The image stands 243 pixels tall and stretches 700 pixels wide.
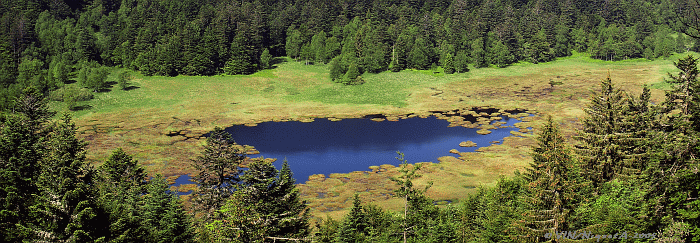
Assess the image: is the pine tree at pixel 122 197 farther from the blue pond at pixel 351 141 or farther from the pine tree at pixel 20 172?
the blue pond at pixel 351 141

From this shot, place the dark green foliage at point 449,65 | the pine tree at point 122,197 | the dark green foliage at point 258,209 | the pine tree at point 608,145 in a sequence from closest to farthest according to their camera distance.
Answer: the dark green foliage at point 258,209 → the pine tree at point 122,197 → the pine tree at point 608,145 → the dark green foliage at point 449,65

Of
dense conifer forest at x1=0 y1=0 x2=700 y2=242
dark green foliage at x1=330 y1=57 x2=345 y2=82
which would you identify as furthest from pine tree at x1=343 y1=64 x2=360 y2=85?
dense conifer forest at x1=0 y1=0 x2=700 y2=242

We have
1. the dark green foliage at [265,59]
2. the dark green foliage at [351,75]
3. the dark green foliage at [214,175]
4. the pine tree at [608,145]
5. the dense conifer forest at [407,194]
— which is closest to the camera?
the dense conifer forest at [407,194]

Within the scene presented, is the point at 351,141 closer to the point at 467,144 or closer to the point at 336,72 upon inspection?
the point at 467,144

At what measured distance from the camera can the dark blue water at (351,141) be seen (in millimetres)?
101562

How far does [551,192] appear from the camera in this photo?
35281 mm

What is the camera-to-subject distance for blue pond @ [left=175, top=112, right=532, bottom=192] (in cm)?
10162

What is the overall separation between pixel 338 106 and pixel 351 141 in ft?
114

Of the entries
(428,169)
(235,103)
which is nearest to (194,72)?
(235,103)

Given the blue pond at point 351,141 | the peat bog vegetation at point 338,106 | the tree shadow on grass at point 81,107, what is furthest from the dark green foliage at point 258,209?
the tree shadow on grass at point 81,107

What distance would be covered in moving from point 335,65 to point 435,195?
4053 inches

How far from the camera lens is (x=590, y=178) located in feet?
166

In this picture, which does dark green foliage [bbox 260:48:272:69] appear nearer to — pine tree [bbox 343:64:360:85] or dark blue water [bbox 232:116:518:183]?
pine tree [bbox 343:64:360:85]

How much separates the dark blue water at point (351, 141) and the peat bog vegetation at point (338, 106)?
4426 millimetres
